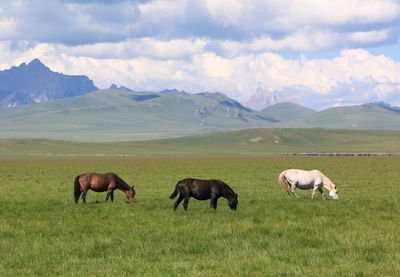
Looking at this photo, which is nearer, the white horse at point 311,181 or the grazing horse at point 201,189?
the grazing horse at point 201,189

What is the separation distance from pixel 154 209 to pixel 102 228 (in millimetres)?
5149

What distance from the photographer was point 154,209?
70.9 ft

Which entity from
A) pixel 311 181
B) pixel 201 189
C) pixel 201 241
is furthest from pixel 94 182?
pixel 311 181

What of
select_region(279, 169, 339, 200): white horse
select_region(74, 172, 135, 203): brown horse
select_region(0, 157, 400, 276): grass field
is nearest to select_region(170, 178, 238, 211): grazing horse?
select_region(0, 157, 400, 276): grass field

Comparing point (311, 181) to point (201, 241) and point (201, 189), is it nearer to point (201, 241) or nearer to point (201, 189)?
point (201, 189)

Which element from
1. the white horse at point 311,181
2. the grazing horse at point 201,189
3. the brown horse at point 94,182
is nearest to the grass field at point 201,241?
the grazing horse at point 201,189

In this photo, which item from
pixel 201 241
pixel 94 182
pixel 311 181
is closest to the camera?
pixel 201 241

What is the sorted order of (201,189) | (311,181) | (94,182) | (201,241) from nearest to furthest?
(201,241) → (201,189) → (94,182) → (311,181)

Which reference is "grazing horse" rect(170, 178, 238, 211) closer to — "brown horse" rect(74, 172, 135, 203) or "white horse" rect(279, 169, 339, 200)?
"brown horse" rect(74, 172, 135, 203)

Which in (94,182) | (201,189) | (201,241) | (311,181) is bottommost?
(201,241)

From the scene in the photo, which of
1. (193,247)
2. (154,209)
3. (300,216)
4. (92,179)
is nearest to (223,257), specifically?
(193,247)

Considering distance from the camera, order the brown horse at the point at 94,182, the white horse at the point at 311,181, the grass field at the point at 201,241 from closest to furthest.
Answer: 1. the grass field at the point at 201,241
2. the brown horse at the point at 94,182
3. the white horse at the point at 311,181

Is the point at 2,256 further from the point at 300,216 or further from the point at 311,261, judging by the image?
the point at 300,216

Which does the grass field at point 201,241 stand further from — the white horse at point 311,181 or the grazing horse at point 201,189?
the white horse at point 311,181
